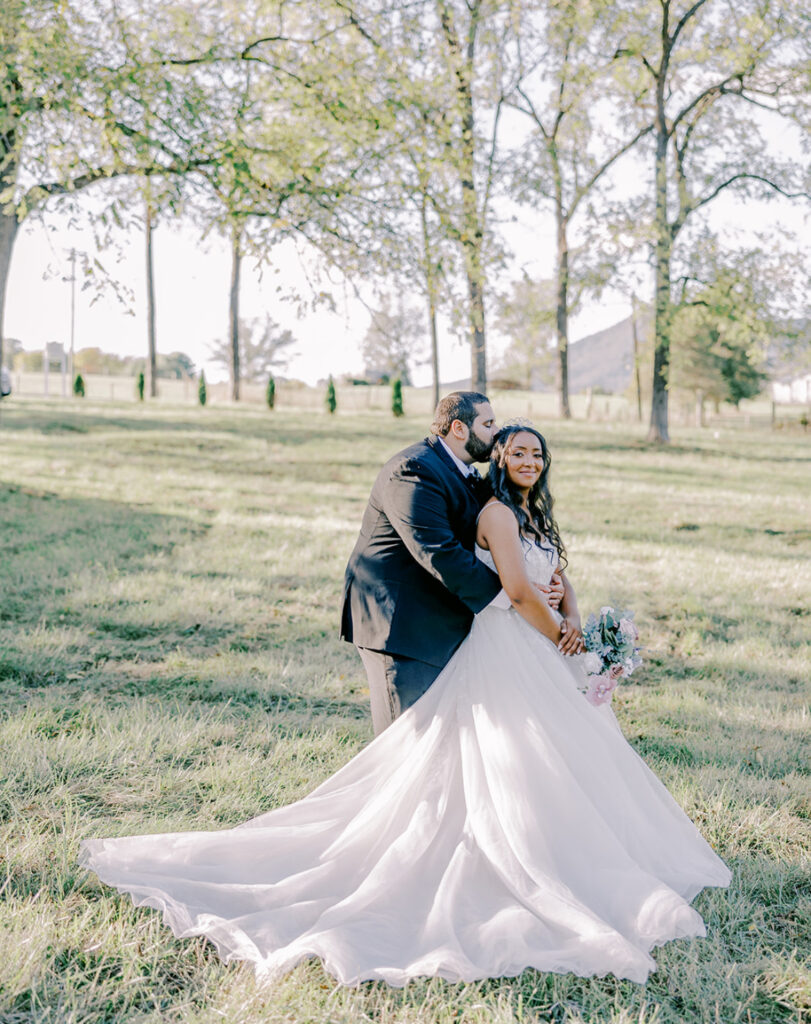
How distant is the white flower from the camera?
420cm

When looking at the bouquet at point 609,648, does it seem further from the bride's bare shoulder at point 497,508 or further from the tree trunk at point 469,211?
the tree trunk at point 469,211

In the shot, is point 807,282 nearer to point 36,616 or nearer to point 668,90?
point 668,90

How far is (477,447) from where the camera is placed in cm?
450

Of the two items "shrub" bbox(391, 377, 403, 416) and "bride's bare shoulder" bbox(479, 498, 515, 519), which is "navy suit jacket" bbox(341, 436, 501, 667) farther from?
"shrub" bbox(391, 377, 403, 416)

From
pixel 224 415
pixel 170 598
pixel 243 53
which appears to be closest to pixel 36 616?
pixel 170 598

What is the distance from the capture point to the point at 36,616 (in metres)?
8.87

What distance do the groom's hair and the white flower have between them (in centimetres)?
120

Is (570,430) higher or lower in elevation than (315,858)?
higher

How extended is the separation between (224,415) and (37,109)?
18.8 meters

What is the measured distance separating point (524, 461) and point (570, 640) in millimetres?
858

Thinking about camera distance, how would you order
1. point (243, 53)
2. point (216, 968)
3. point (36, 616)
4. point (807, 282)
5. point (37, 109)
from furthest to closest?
point (807, 282), point (243, 53), point (37, 109), point (36, 616), point (216, 968)

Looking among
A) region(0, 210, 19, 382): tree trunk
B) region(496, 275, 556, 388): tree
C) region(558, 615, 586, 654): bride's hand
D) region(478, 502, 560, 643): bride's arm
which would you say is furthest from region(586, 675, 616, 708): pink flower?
region(496, 275, 556, 388): tree

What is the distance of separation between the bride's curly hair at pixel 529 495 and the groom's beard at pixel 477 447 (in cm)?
8

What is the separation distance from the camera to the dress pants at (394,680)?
430 cm
